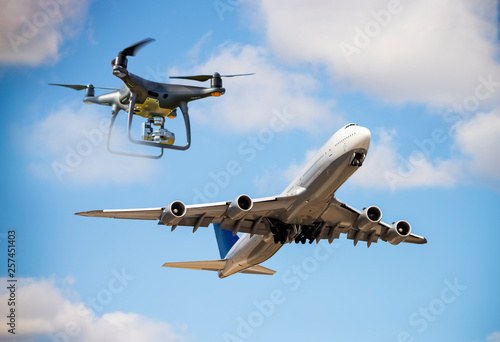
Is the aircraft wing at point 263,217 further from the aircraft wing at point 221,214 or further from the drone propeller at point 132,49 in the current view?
the drone propeller at point 132,49

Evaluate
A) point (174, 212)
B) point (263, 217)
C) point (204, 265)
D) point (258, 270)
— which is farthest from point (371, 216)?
point (174, 212)

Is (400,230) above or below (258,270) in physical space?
above

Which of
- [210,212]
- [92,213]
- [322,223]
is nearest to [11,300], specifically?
[92,213]

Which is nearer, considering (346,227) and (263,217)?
(263,217)

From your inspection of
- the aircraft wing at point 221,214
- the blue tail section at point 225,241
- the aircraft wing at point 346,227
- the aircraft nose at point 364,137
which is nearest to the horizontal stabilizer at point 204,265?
the blue tail section at point 225,241

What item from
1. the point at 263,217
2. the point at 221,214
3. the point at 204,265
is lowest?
the point at 204,265

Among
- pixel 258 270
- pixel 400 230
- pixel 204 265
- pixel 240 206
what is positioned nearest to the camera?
pixel 240 206

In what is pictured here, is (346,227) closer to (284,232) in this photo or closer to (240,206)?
(284,232)
